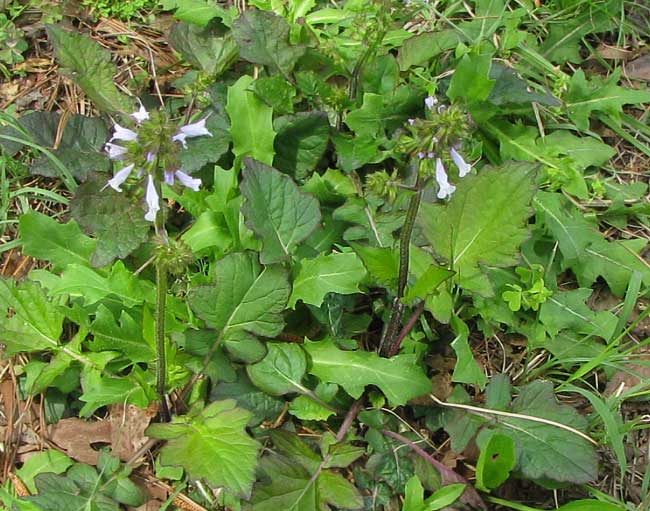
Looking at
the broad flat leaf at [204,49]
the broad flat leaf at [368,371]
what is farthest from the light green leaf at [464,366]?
the broad flat leaf at [204,49]

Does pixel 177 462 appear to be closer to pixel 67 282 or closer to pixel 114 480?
pixel 114 480

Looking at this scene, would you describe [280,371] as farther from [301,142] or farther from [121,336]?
[301,142]

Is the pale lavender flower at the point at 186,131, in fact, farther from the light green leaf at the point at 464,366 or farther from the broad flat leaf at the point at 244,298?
the light green leaf at the point at 464,366

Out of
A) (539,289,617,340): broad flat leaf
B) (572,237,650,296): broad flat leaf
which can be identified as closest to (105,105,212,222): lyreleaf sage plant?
(539,289,617,340): broad flat leaf

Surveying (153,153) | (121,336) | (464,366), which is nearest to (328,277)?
(464,366)

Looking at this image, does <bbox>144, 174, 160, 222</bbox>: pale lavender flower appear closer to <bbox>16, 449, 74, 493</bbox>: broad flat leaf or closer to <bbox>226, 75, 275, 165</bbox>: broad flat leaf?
<bbox>226, 75, 275, 165</bbox>: broad flat leaf
